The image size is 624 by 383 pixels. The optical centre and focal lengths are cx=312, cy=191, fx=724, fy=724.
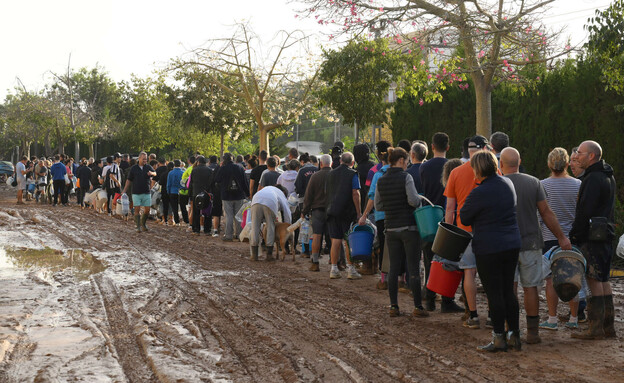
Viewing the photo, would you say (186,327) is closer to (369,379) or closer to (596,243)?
(369,379)

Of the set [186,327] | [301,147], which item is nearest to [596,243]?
[186,327]

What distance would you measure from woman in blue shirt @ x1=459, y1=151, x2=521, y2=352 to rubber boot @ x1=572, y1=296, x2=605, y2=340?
988 mm

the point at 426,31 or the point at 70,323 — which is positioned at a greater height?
the point at 426,31

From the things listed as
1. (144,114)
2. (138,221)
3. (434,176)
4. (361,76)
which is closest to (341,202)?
(434,176)

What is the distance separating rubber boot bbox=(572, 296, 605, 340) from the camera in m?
7.14

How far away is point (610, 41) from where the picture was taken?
39.6 ft

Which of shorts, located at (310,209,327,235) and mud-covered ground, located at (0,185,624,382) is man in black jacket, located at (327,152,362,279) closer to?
mud-covered ground, located at (0,185,624,382)

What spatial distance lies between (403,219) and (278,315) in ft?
5.98

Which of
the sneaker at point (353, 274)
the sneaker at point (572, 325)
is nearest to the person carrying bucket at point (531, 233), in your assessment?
the sneaker at point (572, 325)

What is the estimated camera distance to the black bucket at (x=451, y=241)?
264 inches

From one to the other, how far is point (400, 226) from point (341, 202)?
275 centimetres

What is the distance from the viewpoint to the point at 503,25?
15.8m

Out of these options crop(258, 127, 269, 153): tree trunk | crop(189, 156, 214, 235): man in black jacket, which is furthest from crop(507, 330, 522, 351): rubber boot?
crop(258, 127, 269, 153): tree trunk

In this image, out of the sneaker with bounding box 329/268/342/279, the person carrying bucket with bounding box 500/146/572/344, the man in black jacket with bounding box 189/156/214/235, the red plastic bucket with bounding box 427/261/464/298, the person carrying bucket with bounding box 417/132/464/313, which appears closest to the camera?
the person carrying bucket with bounding box 500/146/572/344
